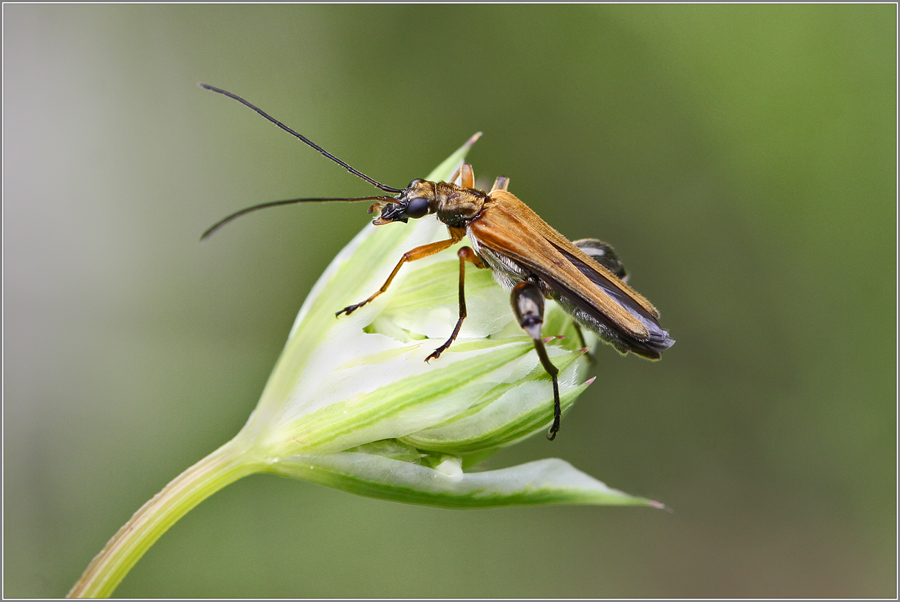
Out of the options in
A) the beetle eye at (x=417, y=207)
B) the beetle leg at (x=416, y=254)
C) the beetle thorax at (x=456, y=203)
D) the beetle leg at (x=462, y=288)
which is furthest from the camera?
the beetle thorax at (x=456, y=203)

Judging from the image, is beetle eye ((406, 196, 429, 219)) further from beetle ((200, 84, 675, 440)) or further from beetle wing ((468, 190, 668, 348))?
beetle wing ((468, 190, 668, 348))

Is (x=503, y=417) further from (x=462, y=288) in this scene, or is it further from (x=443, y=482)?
(x=462, y=288)

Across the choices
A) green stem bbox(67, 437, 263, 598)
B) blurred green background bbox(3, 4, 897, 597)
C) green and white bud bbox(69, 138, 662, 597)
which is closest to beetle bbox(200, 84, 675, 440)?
green and white bud bbox(69, 138, 662, 597)

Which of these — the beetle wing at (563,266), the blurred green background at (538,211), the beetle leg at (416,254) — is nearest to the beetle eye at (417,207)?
the beetle leg at (416,254)

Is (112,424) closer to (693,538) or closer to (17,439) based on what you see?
(17,439)

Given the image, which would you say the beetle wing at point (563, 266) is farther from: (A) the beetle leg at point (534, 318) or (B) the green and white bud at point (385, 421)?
(B) the green and white bud at point (385, 421)

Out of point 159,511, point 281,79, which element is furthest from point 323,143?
point 159,511
